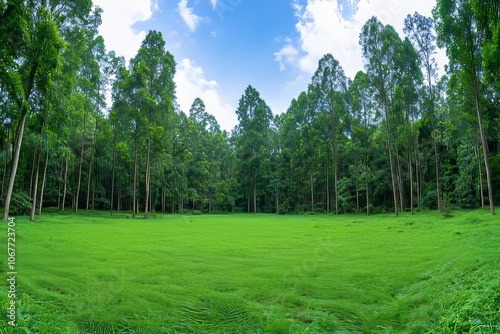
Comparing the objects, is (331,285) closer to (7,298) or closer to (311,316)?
(311,316)

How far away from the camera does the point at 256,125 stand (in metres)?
46.3

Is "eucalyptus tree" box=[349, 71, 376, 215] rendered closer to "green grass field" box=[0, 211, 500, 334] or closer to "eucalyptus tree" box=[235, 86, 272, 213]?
"eucalyptus tree" box=[235, 86, 272, 213]

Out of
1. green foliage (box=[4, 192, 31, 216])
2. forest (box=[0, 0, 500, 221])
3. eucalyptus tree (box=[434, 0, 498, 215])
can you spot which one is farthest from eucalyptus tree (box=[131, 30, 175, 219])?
eucalyptus tree (box=[434, 0, 498, 215])

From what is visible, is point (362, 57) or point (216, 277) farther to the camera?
point (362, 57)

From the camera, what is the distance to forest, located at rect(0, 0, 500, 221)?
12.6m

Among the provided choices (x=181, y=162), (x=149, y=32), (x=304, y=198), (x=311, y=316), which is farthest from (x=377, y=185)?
(x=311, y=316)

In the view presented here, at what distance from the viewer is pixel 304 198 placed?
4606 centimetres

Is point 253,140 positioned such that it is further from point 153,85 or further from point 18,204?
point 18,204

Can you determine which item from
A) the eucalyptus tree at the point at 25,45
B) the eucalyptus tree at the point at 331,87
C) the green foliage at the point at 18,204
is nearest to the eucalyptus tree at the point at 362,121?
the eucalyptus tree at the point at 331,87

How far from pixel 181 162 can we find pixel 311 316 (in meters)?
36.7

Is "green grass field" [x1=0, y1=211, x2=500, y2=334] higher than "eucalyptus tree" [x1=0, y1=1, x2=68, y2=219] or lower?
lower

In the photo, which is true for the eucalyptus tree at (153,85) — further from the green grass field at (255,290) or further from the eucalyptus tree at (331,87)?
the green grass field at (255,290)

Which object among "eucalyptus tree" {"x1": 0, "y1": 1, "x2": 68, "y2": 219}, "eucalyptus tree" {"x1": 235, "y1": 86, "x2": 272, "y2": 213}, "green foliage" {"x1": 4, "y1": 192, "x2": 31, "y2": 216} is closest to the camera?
"eucalyptus tree" {"x1": 0, "y1": 1, "x2": 68, "y2": 219}

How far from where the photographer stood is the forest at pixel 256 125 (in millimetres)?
12555
